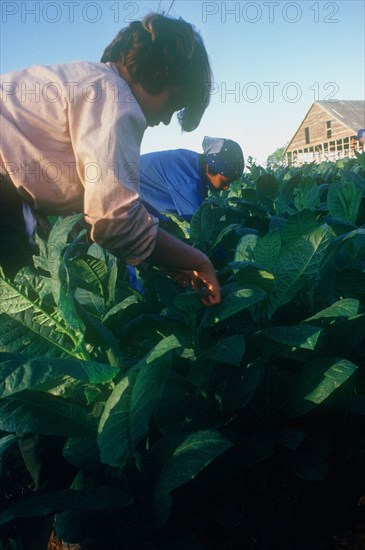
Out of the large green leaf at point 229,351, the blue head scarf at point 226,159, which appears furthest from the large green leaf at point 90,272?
the blue head scarf at point 226,159

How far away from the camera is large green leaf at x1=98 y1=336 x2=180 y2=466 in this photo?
984 mm

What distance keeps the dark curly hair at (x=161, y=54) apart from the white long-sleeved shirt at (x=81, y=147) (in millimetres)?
95

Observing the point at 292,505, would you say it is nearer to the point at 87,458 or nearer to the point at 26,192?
the point at 87,458

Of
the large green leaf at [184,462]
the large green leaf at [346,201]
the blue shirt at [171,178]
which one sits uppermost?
the large green leaf at [346,201]

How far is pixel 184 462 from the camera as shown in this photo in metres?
1.00

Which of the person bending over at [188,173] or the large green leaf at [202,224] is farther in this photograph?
the person bending over at [188,173]

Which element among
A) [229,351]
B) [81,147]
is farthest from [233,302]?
[81,147]

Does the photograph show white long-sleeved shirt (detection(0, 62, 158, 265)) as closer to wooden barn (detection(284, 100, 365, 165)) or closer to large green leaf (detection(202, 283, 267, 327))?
large green leaf (detection(202, 283, 267, 327))

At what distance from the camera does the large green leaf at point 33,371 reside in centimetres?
88

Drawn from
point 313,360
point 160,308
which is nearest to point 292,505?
point 313,360

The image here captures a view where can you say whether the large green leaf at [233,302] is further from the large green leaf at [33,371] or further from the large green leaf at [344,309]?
the large green leaf at [33,371]

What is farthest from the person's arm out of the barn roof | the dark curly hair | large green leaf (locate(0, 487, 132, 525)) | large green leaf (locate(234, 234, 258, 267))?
the barn roof

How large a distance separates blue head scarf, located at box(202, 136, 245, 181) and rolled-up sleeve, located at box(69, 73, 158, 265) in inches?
113

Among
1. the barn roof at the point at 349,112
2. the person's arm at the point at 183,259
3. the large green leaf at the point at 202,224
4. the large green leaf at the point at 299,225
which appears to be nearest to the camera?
the large green leaf at the point at 299,225
